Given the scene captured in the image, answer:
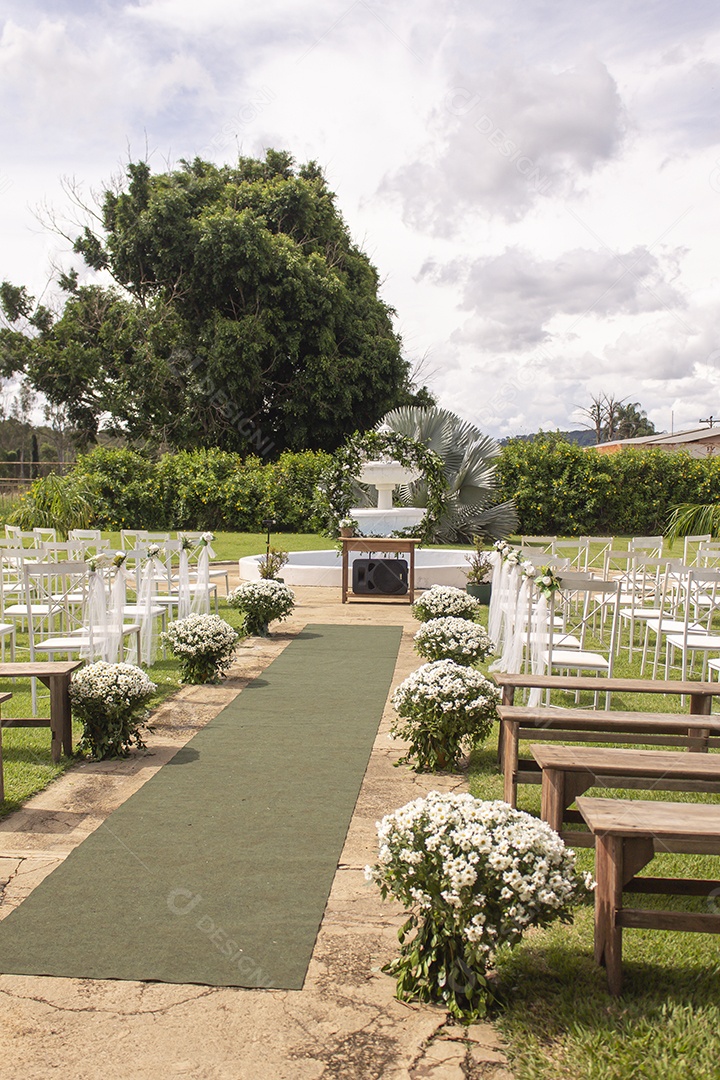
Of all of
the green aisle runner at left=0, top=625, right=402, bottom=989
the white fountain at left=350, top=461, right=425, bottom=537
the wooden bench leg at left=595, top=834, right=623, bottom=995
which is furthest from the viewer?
the white fountain at left=350, top=461, right=425, bottom=537

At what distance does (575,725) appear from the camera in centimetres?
435

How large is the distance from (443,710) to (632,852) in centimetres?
207

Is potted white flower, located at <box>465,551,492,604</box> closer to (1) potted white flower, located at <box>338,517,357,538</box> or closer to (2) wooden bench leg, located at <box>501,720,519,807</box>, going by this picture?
(1) potted white flower, located at <box>338,517,357,538</box>

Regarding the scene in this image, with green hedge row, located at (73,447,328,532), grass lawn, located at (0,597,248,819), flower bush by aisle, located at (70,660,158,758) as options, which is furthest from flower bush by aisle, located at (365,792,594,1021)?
green hedge row, located at (73,447,328,532)

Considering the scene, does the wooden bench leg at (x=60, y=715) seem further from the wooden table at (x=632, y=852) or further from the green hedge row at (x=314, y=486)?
the green hedge row at (x=314, y=486)

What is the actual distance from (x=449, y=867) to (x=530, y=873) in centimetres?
25

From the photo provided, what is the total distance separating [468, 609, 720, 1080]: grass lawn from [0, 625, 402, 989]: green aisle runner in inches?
28.2

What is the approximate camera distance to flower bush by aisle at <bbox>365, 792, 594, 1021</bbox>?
8.70 feet

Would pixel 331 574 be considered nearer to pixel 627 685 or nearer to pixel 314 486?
pixel 314 486

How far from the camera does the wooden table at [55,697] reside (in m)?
5.02

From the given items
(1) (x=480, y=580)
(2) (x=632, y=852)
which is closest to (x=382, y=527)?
(1) (x=480, y=580)

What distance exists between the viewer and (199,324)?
25469 millimetres

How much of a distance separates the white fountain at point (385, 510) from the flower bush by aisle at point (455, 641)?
671 cm

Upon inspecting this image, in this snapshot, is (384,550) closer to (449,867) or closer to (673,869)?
(673,869)
